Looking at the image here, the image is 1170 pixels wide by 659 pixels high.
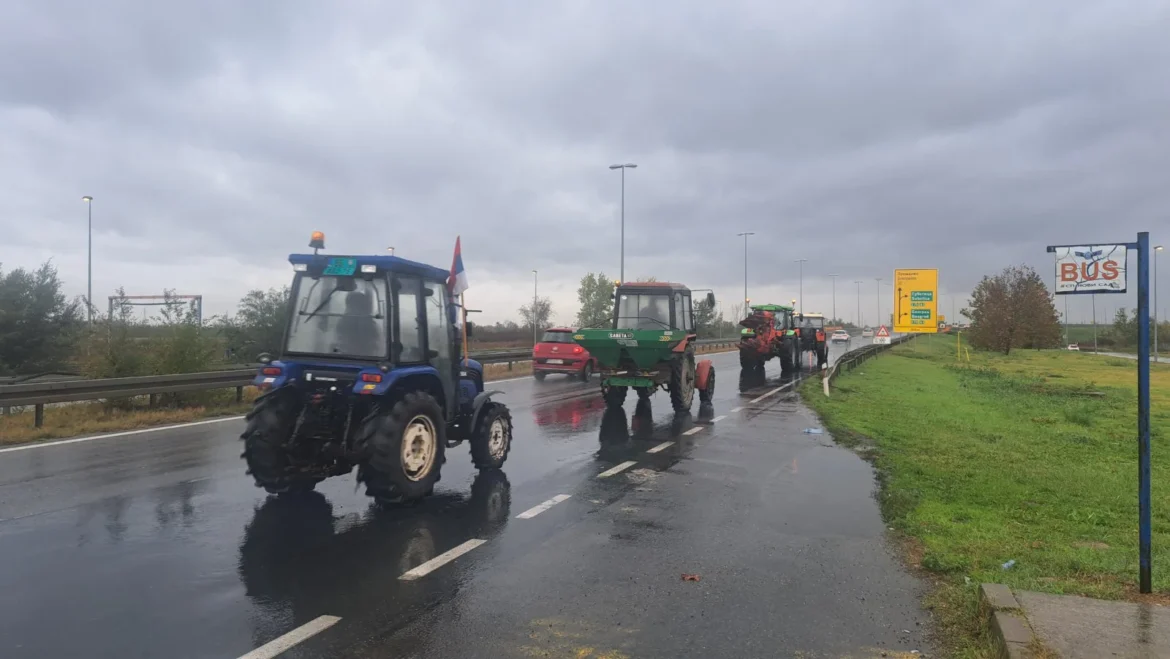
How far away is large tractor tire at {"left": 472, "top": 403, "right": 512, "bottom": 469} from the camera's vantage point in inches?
348

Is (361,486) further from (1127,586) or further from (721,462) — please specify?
(1127,586)

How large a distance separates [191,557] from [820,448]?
28.8 ft

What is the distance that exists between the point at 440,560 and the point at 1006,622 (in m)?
3.77

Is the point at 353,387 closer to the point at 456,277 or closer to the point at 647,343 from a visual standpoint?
the point at 456,277

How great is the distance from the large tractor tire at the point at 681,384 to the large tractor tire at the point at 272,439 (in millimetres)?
9256

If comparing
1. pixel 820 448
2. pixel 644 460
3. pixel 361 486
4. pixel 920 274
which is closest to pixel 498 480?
pixel 361 486

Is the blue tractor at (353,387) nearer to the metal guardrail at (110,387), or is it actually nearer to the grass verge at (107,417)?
the grass verge at (107,417)

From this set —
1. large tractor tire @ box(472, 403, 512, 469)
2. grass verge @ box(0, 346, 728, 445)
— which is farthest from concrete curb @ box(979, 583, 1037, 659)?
grass verge @ box(0, 346, 728, 445)

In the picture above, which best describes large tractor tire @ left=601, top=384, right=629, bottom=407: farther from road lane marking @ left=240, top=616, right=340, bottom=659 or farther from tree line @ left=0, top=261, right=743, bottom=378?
road lane marking @ left=240, top=616, right=340, bottom=659

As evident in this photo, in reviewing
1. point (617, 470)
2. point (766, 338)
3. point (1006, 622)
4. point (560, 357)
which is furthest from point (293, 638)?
Answer: point (766, 338)

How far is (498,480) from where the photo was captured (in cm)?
863

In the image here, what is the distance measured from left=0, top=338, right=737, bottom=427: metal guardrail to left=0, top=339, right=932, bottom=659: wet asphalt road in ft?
9.08

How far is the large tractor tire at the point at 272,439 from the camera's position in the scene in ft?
23.0

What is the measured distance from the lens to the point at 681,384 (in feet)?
50.5
